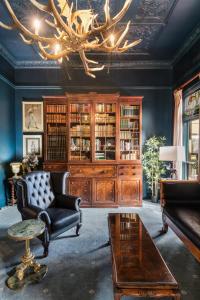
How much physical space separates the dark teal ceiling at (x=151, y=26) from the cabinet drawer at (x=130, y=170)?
8.72 ft

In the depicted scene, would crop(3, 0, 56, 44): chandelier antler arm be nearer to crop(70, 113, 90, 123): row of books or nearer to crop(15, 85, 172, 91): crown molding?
crop(70, 113, 90, 123): row of books

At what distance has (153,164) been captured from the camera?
4.81 meters

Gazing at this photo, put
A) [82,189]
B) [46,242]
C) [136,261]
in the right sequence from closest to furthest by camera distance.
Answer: [136,261] < [46,242] < [82,189]

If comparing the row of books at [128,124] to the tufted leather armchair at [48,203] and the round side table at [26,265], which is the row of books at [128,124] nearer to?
the tufted leather armchair at [48,203]

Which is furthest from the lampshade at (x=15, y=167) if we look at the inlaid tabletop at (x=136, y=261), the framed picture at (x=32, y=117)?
the inlaid tabletop at (x=136, y=261)

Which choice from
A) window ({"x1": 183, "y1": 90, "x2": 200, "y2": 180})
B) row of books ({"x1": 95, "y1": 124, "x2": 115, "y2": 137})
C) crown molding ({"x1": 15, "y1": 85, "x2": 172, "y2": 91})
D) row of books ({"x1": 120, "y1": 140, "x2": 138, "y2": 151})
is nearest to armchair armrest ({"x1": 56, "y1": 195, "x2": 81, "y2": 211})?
row of books ({"x1": 95, "y1": 124, "x2": 115, "y2": 137})

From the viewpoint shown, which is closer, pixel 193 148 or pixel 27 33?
pixel 27 33

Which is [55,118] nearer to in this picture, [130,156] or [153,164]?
[130,156]

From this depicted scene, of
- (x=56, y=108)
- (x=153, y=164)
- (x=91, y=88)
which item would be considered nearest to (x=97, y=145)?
(x=56, y=108)

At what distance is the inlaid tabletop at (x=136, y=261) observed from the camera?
4.92ft

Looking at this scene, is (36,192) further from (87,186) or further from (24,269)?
(87,186)

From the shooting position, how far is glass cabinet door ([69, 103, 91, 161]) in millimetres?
4695

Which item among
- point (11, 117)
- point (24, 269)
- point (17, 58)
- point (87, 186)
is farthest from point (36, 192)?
point (17, 58)

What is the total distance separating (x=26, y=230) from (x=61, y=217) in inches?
27.9
